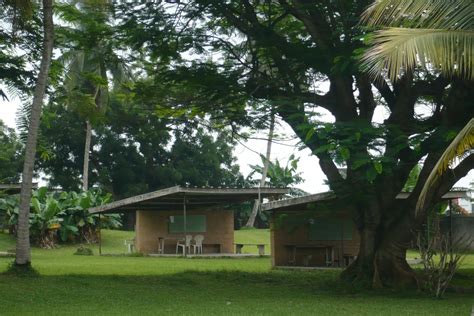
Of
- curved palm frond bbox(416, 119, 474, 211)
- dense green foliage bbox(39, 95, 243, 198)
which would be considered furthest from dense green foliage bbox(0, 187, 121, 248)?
curved palm frond bbox(416, 119, 474, 211)

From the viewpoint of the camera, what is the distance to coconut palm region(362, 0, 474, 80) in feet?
32.0

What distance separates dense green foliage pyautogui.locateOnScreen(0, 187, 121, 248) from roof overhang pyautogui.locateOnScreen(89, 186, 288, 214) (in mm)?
4478

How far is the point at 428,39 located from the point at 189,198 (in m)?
20.8

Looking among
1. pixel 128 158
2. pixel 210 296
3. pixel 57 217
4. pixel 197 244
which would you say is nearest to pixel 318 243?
pixel 197 244

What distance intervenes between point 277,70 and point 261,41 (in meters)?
1.27

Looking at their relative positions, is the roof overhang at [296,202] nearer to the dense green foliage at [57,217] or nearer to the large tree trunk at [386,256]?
the large tree trunk at [386,256]

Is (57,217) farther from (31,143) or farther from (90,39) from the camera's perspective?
(31,143)

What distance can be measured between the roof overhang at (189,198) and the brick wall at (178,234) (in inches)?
12.9

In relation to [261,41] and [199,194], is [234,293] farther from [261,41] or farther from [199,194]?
[199,194]

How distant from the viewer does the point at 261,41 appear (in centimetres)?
1634

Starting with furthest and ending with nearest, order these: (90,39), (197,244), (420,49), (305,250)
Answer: (197,244), (305,250), (90,39), (420,49)

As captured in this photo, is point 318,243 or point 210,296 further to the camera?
point 318,243

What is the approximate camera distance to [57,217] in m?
36.9

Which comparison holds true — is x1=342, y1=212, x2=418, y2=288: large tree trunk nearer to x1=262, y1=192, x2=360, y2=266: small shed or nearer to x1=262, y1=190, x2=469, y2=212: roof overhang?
x1=262, y1=190, x2=469, y2=212: roof overhang
